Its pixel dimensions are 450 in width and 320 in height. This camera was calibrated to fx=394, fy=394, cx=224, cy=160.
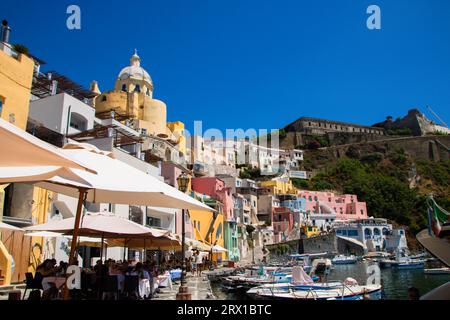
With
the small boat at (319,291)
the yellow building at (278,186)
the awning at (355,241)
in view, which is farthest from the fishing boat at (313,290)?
the yellow building at (278,186)

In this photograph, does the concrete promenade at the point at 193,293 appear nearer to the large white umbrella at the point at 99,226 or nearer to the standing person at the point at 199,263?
the large white umbrella at the point at 99,226

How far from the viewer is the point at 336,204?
8706 centimetres

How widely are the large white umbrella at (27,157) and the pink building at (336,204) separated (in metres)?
79.0

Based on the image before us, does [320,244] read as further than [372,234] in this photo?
No

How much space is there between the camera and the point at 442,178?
359ft

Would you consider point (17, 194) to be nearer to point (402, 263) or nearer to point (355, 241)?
point (402, 263)

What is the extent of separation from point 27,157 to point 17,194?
13618 mm

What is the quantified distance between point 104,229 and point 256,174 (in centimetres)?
8592

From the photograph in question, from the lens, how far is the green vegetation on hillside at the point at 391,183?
9250 cm

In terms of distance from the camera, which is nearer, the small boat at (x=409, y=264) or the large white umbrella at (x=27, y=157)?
the large white umbrella at (x=27, y=157)

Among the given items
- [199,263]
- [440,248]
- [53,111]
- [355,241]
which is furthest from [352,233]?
[440,248]
